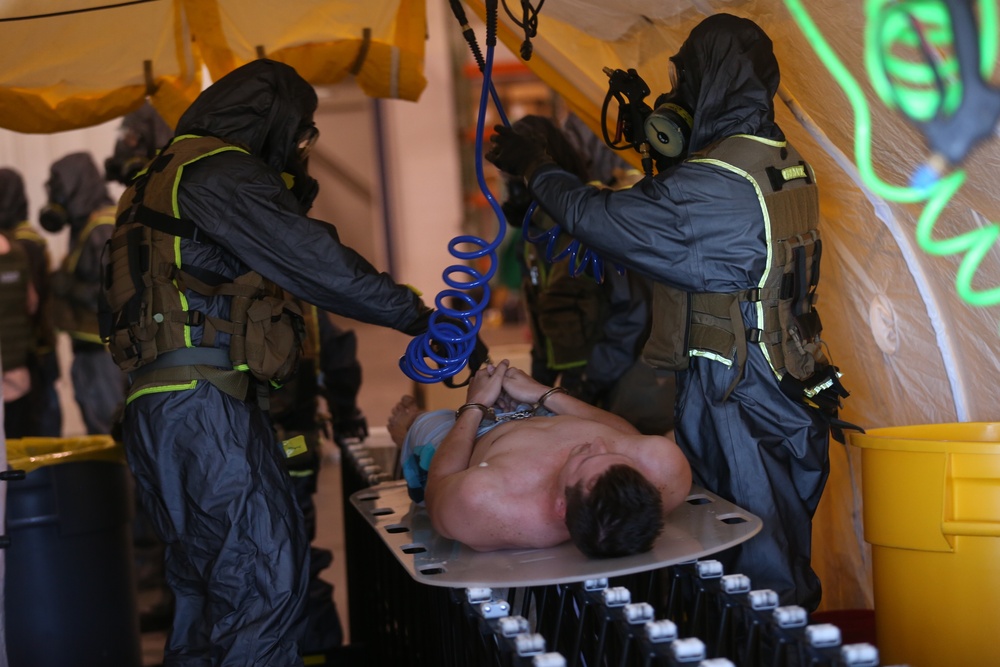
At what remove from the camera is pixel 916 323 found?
10.2 ft

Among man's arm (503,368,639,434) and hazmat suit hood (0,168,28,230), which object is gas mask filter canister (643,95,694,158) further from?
hazmat suit hood (0,168,28,230)

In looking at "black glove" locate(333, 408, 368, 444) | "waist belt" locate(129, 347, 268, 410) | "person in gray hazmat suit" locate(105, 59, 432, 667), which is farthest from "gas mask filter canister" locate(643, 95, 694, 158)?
"black glove" locate(333, 408, 368, 444)

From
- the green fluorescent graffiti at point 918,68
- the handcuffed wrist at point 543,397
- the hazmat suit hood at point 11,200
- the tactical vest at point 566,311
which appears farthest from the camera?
the hazmat suit hood at point 11,200

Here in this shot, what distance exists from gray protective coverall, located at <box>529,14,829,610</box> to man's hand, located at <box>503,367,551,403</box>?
0.39m

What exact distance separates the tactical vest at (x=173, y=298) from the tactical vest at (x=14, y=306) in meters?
2.86

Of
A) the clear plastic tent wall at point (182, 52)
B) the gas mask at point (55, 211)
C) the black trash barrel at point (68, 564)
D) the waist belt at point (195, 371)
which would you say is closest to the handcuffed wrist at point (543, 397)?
the waist belt at point (195, 371)

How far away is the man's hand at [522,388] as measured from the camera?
9.87ft

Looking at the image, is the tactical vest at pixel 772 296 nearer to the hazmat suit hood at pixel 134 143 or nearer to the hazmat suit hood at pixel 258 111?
the hazmat suit hood at pixel 258 111

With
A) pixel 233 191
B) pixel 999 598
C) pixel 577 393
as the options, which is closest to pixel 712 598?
pixel 999 598

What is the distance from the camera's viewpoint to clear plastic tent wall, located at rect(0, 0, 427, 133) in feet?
13.1

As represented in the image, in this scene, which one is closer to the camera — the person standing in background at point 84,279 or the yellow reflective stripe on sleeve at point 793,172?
the yellow reflective stripe on sleeve at point 793,172

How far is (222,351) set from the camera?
9.66ft

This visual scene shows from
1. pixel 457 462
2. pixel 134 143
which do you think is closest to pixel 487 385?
pixel 457 462

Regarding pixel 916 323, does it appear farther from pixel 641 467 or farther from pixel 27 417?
pixel 27 417
